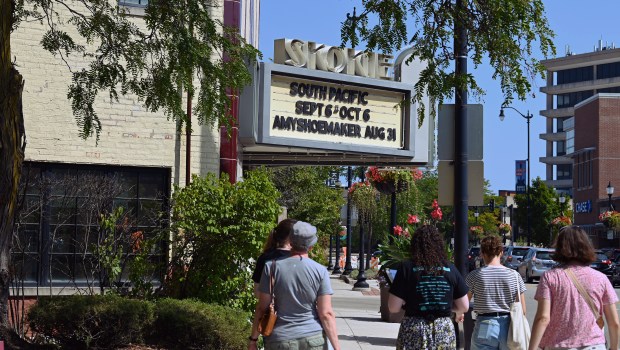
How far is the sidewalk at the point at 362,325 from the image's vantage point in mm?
16234

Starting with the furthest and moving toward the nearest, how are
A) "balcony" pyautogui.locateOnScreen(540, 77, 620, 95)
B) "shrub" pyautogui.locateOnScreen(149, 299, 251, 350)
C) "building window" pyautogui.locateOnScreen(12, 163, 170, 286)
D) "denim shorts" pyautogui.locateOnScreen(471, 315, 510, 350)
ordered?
"balcony" pyautogui.locateOnScreen(540, 77, 620, 95) → "building window" pyautogui.locateOnScreen(12, 163, 170, 286) → "shrub" pyautogui.locateOnScreen(149, 299, 251, 350) → "denim shorts" pyautogui.locateOnScreen(471, 315, 510, 350)

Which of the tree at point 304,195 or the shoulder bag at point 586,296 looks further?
the tree at point 304,195

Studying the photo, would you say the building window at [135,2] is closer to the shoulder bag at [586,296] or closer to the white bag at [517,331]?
the white bag at [517,331]

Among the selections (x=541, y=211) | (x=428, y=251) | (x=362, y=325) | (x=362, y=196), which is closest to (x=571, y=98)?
(x=541, y=211)

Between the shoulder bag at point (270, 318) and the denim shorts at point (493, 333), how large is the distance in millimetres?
2343

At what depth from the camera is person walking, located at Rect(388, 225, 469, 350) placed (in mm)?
7859

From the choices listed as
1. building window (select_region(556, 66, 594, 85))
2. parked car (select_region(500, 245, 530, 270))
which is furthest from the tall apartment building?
parked car (select_region(500, 245, 530, 270))

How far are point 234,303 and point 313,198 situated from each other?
24.5 meters

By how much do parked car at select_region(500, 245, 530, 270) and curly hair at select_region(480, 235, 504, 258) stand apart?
3580 cm

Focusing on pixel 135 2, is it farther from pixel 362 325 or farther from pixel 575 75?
pixel 575 75

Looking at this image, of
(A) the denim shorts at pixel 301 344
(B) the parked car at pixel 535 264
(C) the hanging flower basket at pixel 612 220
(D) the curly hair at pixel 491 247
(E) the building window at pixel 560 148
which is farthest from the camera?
(E) the building window at pixel 560 148

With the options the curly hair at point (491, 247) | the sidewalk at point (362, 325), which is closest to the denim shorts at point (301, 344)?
the curly hair at point (491, 247)

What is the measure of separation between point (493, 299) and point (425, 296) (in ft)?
4.91

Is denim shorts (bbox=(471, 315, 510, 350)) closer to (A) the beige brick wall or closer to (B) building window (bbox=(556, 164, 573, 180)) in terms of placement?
(A) the beige brick wall
